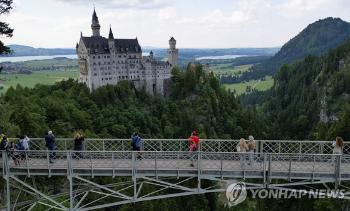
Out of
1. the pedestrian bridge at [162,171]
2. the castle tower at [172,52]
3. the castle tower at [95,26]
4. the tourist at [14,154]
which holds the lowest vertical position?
the pedestrian bridge at [162,171]

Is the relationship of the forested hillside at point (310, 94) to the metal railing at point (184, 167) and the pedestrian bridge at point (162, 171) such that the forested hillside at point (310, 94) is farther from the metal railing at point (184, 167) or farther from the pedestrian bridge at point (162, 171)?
the pedestrian bridge at point (162, 171)

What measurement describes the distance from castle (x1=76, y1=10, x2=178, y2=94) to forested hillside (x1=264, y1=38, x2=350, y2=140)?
125 feet

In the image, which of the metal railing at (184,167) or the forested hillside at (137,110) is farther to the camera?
the forested hillside at (137,110)

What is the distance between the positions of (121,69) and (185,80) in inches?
734

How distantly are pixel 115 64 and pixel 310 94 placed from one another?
70295 millimetres

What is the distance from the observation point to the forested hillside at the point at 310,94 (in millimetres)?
123938

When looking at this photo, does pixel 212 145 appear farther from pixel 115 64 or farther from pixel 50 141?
pixel 115 64

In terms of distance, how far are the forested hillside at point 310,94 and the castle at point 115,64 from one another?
38.2 metres

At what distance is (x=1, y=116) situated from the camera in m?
34.2

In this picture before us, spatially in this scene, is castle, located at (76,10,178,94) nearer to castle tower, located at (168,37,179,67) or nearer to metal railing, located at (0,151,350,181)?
castle tower, located at (168,37,179,67)

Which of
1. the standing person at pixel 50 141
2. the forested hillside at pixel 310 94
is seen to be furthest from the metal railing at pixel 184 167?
the forested hillside at pixel 310 94

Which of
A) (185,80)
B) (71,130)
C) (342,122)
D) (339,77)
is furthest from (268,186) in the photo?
(339,77)

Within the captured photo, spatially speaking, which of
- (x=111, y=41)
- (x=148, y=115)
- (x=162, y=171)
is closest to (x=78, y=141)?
(x=162, y=171)

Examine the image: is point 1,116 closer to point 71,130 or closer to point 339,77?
point 71,130
